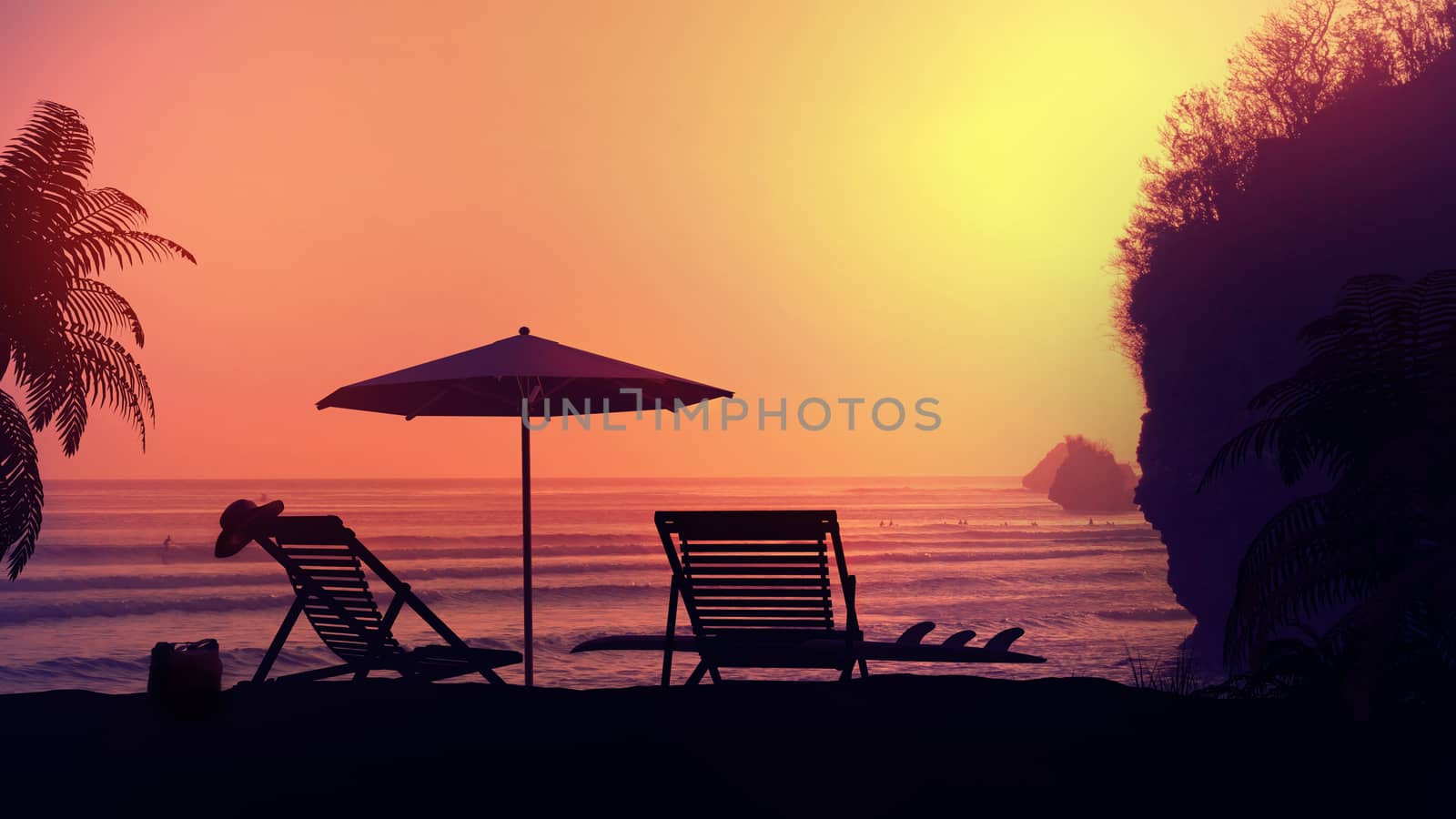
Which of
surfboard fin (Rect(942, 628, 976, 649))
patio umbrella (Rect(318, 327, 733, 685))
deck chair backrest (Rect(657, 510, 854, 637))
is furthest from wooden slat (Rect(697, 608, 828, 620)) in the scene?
patio umbrella (Rect(318, 327, 733, 685))

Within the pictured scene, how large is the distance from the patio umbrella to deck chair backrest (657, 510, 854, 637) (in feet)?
3.59

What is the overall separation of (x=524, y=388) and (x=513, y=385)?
0.33 meters

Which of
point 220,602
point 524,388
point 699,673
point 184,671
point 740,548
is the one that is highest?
point 524,388

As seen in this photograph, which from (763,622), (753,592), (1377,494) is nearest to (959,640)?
(763,622)

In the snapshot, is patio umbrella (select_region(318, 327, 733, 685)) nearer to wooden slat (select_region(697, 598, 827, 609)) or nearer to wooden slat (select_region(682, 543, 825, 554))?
wooden slat (select_region(682, 543, 825, 554))

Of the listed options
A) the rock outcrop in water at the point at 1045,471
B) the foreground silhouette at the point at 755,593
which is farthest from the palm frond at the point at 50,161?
the rock outcrop in water at the point at 1045,471

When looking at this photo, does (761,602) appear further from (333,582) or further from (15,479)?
(15,479)

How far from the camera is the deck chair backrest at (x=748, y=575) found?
228 inches

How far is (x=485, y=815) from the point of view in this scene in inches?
144

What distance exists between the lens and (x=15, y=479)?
1196 centimetres

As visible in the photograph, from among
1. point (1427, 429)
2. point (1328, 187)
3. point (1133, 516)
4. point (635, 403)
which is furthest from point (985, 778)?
point (1133, 516)

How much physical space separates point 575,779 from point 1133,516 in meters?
77.1

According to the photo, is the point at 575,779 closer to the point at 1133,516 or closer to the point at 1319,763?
the point at 1319,763

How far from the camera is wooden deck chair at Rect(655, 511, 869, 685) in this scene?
576cm
